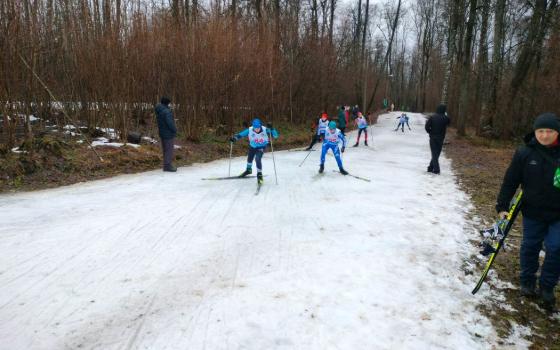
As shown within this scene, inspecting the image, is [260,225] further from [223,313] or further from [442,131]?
[442,131]

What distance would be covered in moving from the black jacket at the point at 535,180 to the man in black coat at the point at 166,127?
27.5ft

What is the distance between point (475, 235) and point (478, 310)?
8.14 ft

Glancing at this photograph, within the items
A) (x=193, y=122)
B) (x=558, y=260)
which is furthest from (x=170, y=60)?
(x=558, y=260)

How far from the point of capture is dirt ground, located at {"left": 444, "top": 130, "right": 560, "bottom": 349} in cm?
365

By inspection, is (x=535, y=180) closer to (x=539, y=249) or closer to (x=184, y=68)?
(x=539, y=249)

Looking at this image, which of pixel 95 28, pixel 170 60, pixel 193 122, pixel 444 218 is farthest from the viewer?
pixel 193 122

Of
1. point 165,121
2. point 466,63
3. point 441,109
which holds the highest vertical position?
point 466,63

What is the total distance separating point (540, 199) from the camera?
385cm

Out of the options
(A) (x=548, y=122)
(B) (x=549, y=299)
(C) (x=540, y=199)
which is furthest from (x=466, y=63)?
(B) (x=549, y=299)

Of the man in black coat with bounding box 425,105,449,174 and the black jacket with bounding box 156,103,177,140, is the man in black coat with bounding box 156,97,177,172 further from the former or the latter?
the man in black coat with bounding box 425,105,449,174

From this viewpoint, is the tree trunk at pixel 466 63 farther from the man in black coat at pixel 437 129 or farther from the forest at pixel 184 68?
the man in black coat at pixel 437 129

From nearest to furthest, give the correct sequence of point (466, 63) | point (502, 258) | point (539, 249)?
1. point (539, 249)
2. point (502, 258)
3. point (466, 63)

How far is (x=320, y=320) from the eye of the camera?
3.59 metres

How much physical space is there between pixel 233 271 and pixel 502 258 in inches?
149
